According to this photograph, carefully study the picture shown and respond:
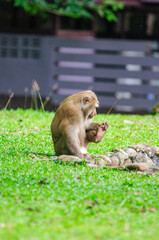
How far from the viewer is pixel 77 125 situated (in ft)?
21.7

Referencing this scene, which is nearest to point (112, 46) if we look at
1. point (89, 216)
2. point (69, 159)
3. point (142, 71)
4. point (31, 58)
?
point (142, 71)

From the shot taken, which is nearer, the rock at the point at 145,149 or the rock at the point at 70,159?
the rock at the point at 70,159

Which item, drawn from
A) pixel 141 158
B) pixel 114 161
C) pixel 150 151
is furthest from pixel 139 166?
pixel 150 151

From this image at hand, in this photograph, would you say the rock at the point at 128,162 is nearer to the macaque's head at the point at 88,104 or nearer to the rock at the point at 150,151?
the rock at the point at 150,151

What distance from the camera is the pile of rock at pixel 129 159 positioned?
692cm

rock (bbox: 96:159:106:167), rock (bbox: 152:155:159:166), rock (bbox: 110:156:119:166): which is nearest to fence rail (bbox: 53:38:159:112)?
rock (bbox: 152:155:159:166)

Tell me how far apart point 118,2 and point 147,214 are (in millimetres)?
12408

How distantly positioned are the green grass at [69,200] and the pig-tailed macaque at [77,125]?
32 centimetres

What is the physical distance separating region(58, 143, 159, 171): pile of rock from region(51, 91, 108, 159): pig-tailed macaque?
0.69 ft

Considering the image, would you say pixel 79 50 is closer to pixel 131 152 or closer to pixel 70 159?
pixel 131 152

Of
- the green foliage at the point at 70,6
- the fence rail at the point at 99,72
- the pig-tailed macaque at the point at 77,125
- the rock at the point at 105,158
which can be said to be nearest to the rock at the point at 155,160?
the rock at the point at 105,158

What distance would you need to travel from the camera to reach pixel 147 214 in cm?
481

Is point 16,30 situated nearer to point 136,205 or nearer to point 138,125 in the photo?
point 138,125

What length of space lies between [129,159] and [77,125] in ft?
4.62
